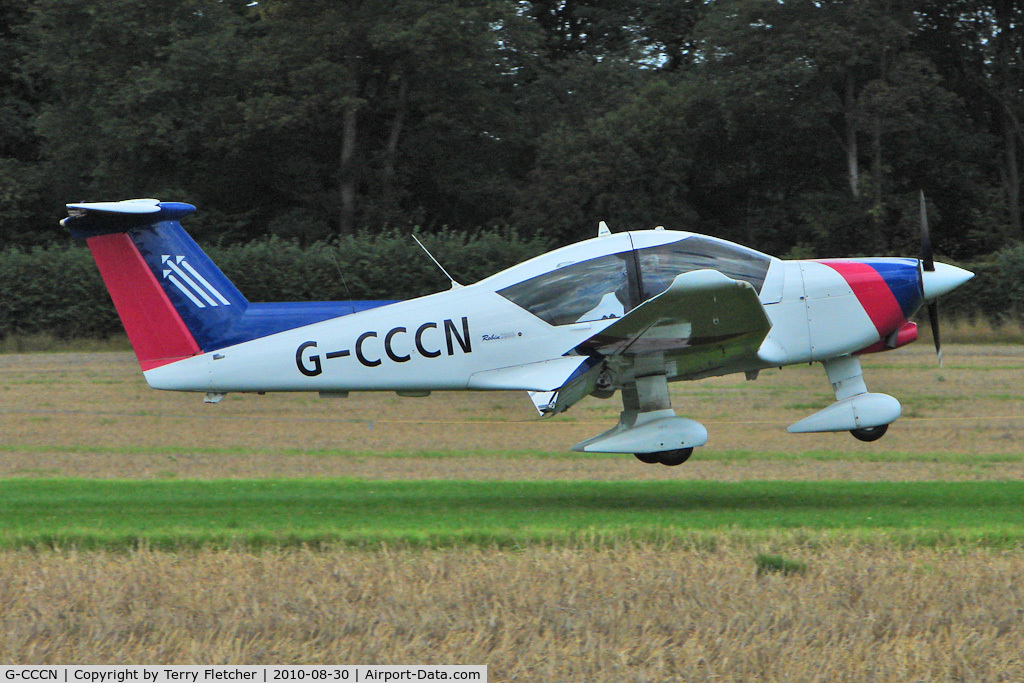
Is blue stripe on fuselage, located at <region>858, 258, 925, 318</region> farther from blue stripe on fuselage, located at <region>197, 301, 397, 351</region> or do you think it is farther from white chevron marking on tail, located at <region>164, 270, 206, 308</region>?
white chevron marking on tail, located at <region>164, 270, 206, 308</region>

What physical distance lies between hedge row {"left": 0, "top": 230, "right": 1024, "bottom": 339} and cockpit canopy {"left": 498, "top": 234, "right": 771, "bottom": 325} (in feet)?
65.8

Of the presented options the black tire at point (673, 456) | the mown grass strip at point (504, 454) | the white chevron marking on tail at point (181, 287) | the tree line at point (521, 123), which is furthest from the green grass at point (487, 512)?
the tree line at point (521, 123)

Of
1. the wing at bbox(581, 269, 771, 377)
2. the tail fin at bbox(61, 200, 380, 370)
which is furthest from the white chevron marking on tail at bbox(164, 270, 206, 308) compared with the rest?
the wing at bbox(581, 269, 771, 377)

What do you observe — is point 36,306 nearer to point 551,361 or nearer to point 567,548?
point 551,361

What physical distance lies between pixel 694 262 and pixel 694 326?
0.74m

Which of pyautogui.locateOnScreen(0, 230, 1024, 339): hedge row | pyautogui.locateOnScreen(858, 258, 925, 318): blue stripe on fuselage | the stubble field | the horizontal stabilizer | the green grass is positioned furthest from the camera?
pyautogui.locateOnScreen(0, 230, 1024, 339): hedge row

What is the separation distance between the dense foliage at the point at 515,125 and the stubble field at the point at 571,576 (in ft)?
63.7

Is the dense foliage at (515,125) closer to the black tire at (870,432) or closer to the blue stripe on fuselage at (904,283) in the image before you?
the blue stripe on fuselage at (904,283)

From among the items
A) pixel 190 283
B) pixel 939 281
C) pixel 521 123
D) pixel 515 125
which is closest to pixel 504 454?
pixel 190 283

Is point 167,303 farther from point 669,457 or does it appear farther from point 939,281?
point 939,281

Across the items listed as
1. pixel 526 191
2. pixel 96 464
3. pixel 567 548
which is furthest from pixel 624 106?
pixel 567 548

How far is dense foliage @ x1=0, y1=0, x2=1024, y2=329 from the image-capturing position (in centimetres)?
3200

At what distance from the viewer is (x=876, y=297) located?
10.3 meters

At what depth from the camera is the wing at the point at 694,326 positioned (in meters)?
8.85
